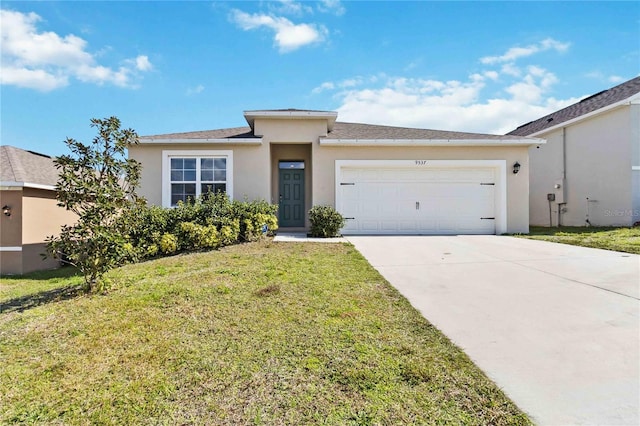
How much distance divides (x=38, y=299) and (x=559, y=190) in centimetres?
1824

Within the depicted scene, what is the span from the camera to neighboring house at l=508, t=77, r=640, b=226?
1178 centimetres

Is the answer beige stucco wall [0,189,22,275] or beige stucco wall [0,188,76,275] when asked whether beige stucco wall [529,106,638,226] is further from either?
beige stucco wall [0,189,22,275]

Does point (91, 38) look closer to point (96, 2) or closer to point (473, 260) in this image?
point (96, 2)

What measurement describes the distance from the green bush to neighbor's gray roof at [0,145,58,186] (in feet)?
22.4

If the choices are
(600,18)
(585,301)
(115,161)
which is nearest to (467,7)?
(600,18)

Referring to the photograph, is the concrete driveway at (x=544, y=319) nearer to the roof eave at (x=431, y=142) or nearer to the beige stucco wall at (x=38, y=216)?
the roof eave at (x=431, y=142)

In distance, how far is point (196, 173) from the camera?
34.8 ft

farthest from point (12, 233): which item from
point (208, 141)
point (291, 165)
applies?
point (291, 165)

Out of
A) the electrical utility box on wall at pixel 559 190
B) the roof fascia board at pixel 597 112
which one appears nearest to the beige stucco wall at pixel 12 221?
the roof fascia board at pixel 597 112

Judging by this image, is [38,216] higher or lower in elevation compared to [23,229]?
higher

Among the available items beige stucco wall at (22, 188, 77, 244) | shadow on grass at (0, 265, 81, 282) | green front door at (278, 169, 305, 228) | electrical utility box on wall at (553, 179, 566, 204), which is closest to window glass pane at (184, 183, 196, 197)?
green front door at (278, 169, 305, 228)

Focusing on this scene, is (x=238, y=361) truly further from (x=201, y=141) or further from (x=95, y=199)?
(x=201, y=141)

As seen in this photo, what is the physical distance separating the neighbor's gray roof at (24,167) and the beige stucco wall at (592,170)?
1857cm

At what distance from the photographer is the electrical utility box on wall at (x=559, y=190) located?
14.3 m
